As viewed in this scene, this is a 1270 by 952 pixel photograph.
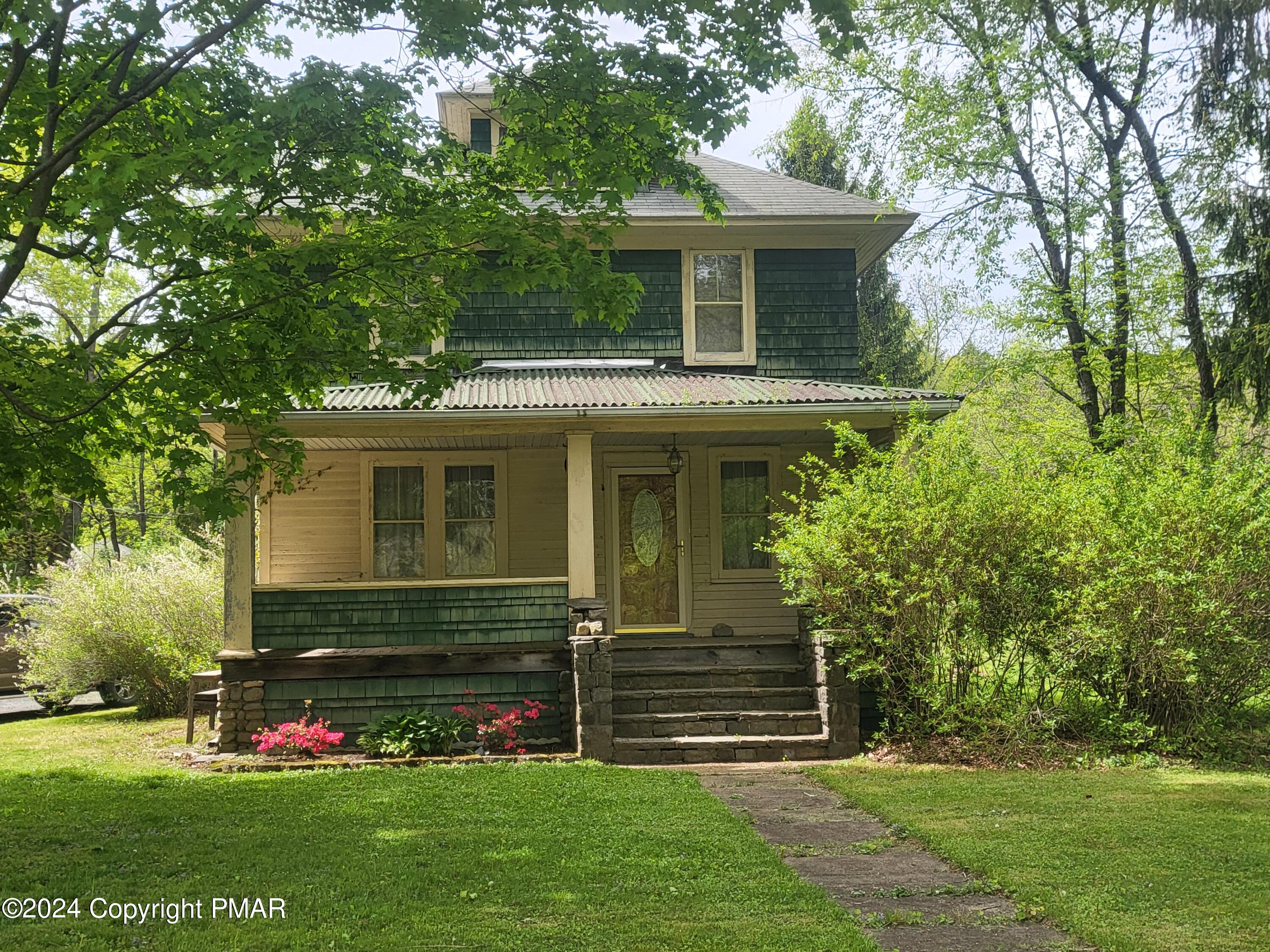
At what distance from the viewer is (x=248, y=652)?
11242 mm

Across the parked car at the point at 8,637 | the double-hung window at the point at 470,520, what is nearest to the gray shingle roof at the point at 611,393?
the double-hung window at the point at 470,520

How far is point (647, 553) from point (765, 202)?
4896 mm

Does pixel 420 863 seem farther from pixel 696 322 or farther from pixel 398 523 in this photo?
pixel 696 322

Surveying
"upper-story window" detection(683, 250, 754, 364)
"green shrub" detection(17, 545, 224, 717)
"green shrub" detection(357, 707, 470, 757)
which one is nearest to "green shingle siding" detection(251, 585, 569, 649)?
"green shrub" detection(357, 707, 470, 757)

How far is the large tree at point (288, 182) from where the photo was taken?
22.1 feet

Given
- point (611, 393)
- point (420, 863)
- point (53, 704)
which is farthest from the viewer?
point (53, 704)

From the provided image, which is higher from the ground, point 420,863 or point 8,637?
point 8,637

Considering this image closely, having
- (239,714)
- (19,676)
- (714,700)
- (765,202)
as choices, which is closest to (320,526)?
(239,714)

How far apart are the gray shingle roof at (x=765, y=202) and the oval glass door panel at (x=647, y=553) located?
348 cm

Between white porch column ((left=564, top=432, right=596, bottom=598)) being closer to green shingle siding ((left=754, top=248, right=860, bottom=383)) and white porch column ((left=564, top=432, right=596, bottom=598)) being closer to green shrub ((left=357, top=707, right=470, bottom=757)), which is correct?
green shrub ((left=357, top=707, right=470, bottom=757))

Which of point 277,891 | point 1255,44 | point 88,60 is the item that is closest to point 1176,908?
point 277,891

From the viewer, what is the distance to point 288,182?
302 inches

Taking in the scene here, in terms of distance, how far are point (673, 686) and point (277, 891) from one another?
6.17 metres

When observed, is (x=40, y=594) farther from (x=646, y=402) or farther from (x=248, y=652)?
(x=646, y=402)
